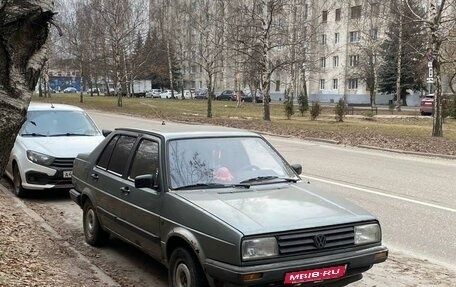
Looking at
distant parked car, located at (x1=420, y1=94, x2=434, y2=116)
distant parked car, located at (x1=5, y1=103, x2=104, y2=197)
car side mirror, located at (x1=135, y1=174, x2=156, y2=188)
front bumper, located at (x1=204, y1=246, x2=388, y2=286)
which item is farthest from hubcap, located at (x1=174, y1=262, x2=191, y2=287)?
distant parked car, located at (x1=420, y1=94, x2=434, y2=116)

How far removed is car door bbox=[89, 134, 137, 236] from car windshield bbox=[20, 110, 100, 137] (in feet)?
13.7

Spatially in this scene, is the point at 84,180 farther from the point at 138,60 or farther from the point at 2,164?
the point at 138,60

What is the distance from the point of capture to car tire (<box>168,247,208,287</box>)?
13.6 feet

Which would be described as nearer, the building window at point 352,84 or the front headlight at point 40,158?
the front headlight at point 40,158

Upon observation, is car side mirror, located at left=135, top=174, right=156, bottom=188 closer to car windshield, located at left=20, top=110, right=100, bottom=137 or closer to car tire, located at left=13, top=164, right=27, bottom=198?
car tire, located at left=13, top=164, right=27, bottom=198

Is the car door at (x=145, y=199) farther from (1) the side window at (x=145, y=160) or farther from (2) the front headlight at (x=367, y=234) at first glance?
(2) the front headlight at (x=367, y=234)

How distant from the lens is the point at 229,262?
3.84 metres

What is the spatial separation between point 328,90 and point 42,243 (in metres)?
67.9

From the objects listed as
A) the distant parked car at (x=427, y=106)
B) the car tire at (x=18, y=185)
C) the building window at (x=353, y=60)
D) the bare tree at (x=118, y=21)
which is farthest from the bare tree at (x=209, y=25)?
the building window at (x=353, y=60)

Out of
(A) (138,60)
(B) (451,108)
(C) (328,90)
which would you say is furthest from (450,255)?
(C) (328,90)

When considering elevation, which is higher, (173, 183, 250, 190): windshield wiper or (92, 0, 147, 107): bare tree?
(92, 0, 147, 107): bare tree

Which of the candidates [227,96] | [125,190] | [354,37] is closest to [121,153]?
[125,190]

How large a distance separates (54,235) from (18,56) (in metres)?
3.76

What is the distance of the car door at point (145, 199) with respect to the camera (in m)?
4.78
